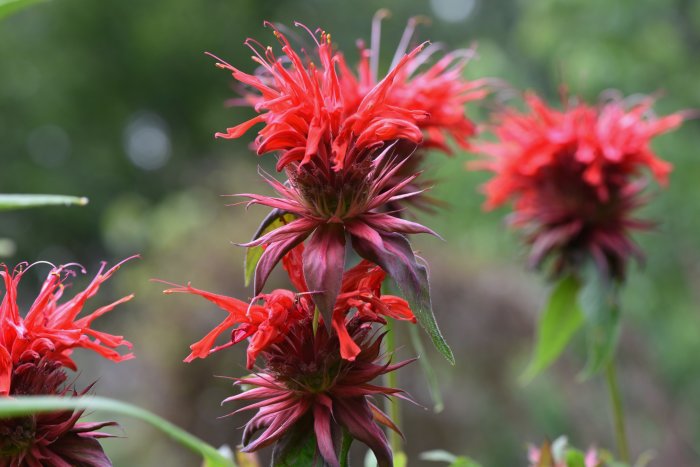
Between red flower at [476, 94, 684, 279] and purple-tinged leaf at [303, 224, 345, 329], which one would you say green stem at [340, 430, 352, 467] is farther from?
red flower at [476, 94, 684, 279]

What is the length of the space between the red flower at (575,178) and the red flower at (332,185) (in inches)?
27.4

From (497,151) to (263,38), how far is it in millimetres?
8174

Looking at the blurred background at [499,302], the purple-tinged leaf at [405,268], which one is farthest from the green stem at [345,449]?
the blurred background at [499,302]

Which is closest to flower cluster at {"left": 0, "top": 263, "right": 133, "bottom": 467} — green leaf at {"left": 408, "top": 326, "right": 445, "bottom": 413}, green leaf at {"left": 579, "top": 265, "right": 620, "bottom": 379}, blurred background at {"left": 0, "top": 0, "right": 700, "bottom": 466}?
green leaf at {"left": 408, "top": 326, "right": 445, "bottom": 413}

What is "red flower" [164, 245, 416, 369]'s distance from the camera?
640 millimetres

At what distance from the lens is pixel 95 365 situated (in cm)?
463

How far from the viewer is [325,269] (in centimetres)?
60

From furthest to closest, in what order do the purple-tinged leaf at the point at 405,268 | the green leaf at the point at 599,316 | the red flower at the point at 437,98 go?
the green leaf at the point at 599,316, the red flower at the point at 437,98, the purple-tinged leaf at the point at 405,268

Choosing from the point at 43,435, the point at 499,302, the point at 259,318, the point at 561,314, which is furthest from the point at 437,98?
A: the point at 499,302

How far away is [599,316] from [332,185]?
0.74m

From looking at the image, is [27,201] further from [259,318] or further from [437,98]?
[437,98]

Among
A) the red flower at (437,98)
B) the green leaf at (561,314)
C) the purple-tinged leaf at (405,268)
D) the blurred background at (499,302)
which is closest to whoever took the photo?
the purple-tinged leaf at (405,268)

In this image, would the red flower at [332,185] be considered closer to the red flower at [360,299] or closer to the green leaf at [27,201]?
the red flower at [360,299]

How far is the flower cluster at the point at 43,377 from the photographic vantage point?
2.11ft
